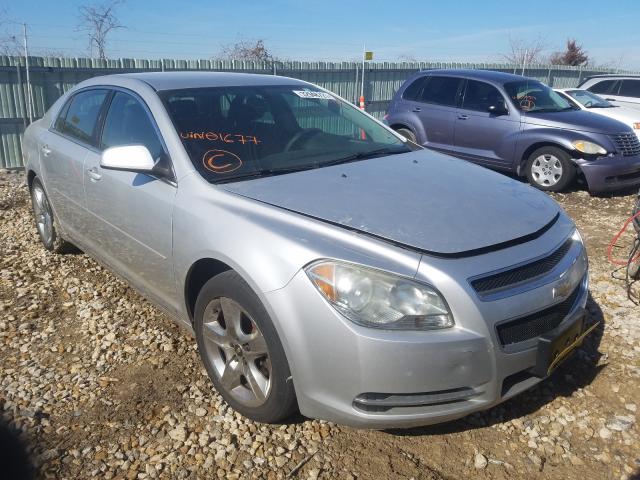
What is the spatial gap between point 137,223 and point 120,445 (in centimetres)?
123

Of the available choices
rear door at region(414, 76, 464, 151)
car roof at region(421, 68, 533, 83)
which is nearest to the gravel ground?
rear door at region(414, 76, 464, 151)

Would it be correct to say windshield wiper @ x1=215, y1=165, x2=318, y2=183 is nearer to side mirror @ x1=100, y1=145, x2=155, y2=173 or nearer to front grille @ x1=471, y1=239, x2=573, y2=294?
side mirror @ x1=100, y1=145, x2=155, y2=173

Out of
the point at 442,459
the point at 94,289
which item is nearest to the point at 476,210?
the point at 442,459

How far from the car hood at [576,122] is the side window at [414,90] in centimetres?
200

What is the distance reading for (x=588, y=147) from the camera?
710cm

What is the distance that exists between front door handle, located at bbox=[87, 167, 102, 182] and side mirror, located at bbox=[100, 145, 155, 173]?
65cm

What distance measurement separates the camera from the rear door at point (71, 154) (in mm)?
3873

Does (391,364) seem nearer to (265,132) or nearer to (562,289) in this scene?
(562,289)

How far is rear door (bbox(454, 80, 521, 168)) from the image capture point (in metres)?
7.77

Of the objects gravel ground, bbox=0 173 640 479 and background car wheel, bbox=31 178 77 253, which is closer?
gravel ground, bbox=0 173 640 479

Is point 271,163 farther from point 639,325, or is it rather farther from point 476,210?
point 639,325

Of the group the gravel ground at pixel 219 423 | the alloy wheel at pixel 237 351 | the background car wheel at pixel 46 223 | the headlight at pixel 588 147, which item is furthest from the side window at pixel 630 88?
the alloy wheel at pixel 237 351

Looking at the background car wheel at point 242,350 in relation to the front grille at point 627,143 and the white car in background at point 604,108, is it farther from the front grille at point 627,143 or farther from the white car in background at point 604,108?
the white car in background at point 604,108

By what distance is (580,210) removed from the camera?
6.65 m
